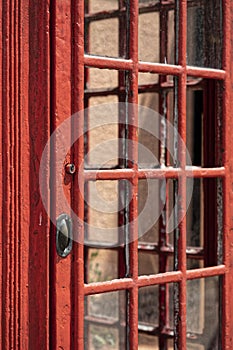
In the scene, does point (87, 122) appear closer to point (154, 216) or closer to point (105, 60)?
point (154, 216)

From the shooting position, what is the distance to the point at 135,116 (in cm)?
257

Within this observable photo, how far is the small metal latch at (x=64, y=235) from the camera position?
238 centimetres

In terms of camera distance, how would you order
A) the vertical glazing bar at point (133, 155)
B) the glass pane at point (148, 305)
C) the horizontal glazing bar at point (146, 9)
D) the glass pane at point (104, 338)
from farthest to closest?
the glass pane at point (104, 338) → the glass pane at point (148, 305) → the horizontal glazing bar at point (146, 9) → the vertical glazing bar at point (133, 155)

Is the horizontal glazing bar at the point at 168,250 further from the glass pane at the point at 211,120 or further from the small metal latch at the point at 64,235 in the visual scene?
the small metal latch at the point at 64,235

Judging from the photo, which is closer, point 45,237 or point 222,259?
point 45,237

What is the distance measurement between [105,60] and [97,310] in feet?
9.96

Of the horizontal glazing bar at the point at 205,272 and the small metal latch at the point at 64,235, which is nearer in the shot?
the small metal latch at the point at 64,235

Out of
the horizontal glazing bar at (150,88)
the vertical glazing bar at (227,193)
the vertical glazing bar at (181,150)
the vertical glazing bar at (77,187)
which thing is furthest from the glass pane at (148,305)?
the vertical glazing bar at (77,187)

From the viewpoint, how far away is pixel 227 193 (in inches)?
116

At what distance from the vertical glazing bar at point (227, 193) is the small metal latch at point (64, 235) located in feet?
2.53

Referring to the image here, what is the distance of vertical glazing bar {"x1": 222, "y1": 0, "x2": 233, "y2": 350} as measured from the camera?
2939 mm

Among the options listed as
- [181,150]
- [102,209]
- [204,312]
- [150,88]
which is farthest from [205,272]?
[102,209]

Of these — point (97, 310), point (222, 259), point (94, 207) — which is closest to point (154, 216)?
point (94, 207)

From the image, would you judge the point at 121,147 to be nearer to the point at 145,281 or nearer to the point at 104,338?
the point at 104,338
